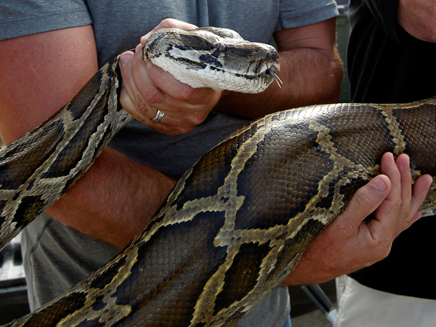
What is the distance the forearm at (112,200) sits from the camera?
1704 mm

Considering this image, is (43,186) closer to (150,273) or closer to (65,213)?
(65,213)

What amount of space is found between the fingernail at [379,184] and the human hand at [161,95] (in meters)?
0.71

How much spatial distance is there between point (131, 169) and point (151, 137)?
27 cm

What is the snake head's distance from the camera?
1.53 m

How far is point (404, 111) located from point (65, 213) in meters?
1.53

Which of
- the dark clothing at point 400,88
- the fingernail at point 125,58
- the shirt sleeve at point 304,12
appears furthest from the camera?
the shirt sleeve at point 304,12

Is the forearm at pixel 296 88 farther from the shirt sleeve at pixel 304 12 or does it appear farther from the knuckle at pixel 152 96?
the knuckle at pixel 152 96

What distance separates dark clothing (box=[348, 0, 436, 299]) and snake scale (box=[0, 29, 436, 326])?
1.01 ft

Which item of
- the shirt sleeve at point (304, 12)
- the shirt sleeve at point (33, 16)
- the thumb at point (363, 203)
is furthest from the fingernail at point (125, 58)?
the thumb at point (363, 203)

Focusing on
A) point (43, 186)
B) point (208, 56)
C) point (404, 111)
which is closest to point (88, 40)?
point (208, 56)

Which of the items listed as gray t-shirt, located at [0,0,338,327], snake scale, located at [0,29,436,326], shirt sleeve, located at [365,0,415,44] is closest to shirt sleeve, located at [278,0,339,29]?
gray t-shirt, located at [0,0,338,327]

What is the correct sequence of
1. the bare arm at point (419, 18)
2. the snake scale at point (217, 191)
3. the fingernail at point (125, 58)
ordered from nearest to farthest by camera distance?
1. the snake scale at point (217, 191)
2. the fingernail at point (125, 58)
3. the bare arm at point (419, 18)

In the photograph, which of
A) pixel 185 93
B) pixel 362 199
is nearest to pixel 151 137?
pixel 185 93

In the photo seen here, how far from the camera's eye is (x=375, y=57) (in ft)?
7.24
